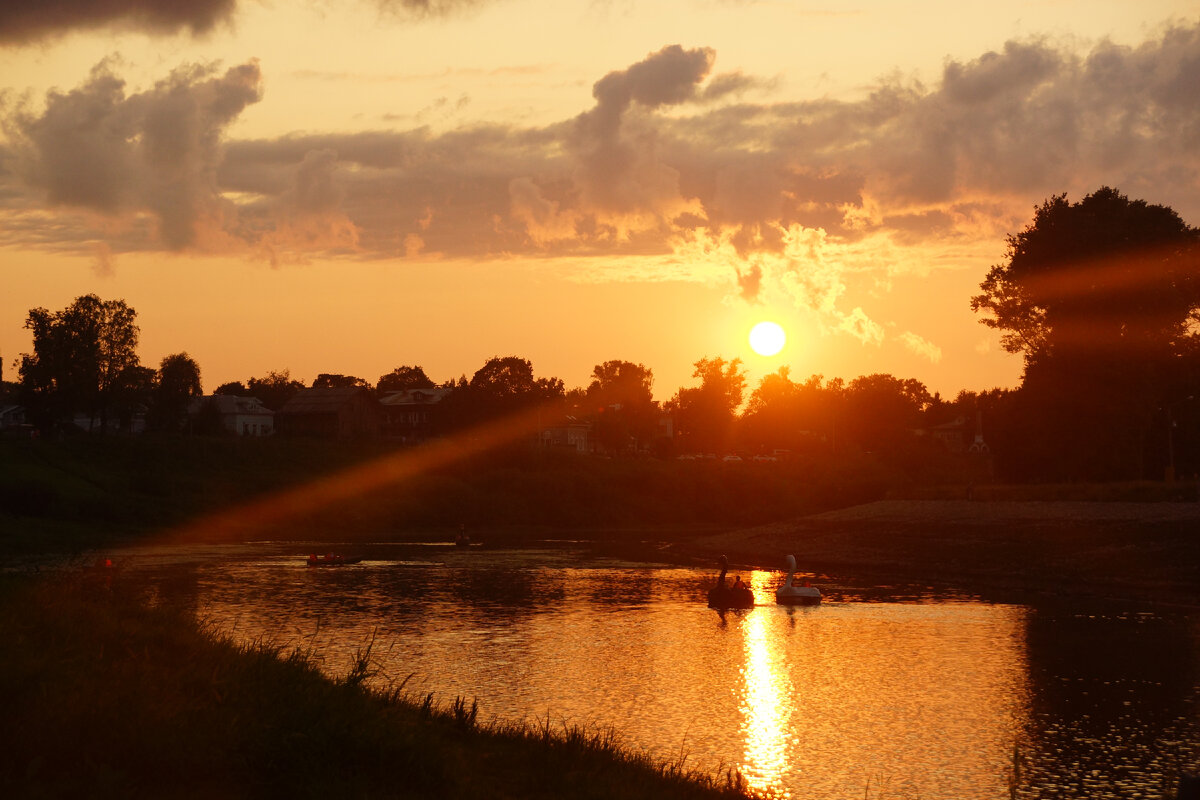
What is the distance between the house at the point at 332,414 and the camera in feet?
578

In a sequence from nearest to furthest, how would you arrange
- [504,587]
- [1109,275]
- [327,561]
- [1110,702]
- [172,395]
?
[1110,702] → [504,587] → [327,561] → [1109,275] → [172,395]

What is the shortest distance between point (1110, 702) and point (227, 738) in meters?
24.2

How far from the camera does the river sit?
24.0 metres

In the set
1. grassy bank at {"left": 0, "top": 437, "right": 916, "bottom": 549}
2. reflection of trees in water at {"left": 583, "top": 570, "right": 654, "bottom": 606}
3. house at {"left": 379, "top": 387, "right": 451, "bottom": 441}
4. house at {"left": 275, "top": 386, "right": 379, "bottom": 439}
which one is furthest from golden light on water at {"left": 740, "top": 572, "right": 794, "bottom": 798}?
house at {"left": 379, "top": 387, "right": 451, "bottom": 441}

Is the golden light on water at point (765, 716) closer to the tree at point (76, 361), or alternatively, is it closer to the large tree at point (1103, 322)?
the large tree at point (1103, 322)

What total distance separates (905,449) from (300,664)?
542 feet

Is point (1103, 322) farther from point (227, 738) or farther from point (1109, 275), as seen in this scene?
point (227, 738)

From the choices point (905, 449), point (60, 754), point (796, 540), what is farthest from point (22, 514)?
point (905, 449)

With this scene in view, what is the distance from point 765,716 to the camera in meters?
28.6

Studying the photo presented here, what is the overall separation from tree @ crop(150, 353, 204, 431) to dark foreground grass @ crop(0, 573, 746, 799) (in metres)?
162

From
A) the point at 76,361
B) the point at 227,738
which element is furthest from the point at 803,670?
the point at 76,361

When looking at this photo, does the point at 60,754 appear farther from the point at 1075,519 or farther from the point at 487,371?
the point at 487,371

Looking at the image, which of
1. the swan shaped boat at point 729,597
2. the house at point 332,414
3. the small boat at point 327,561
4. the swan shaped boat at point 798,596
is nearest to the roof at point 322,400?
the house at point 332,414

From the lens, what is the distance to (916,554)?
7219 centimetres
